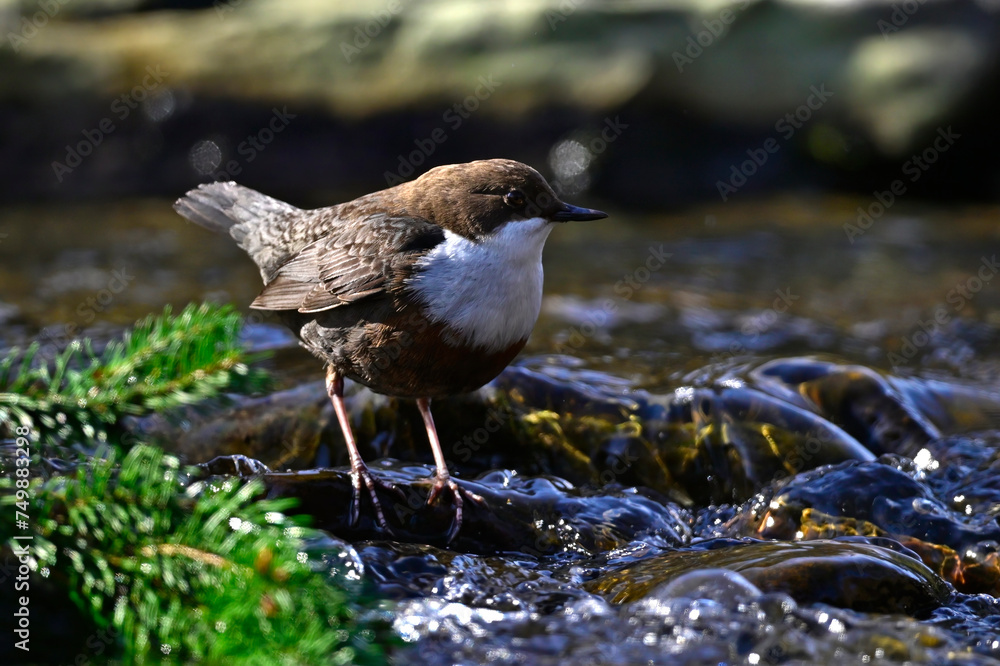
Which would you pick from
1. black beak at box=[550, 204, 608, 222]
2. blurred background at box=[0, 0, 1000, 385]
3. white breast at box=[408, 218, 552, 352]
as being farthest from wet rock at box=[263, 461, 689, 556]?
blurred background at box=[0, 0, 1000, 385]

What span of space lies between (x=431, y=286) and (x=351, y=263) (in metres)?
0.44

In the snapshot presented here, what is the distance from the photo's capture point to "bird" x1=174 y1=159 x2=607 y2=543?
3576mm

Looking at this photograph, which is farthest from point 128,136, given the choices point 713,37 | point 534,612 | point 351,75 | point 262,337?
point 534,612

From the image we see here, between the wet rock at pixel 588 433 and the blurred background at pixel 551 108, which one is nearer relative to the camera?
the wet rock at pixel 588 433

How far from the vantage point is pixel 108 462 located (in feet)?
6.04

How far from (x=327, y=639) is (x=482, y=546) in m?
1.97

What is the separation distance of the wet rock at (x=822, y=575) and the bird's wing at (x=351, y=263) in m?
1.41

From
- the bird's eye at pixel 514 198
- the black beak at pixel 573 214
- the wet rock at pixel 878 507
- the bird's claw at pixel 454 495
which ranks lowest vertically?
the wet rock at pixel 878 507

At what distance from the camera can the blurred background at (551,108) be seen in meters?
9.58

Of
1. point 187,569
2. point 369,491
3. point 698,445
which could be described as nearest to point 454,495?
point 369,491

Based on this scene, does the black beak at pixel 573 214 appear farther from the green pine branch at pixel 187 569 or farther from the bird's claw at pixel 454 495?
the green pine branch at pixel 187 569

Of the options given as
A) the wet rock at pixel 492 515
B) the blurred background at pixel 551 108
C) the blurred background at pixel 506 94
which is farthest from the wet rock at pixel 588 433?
the blurred background at pixel 506 94

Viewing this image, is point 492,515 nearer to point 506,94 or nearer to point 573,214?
point 573,214

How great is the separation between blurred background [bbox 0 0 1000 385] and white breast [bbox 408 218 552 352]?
5.00 metres
